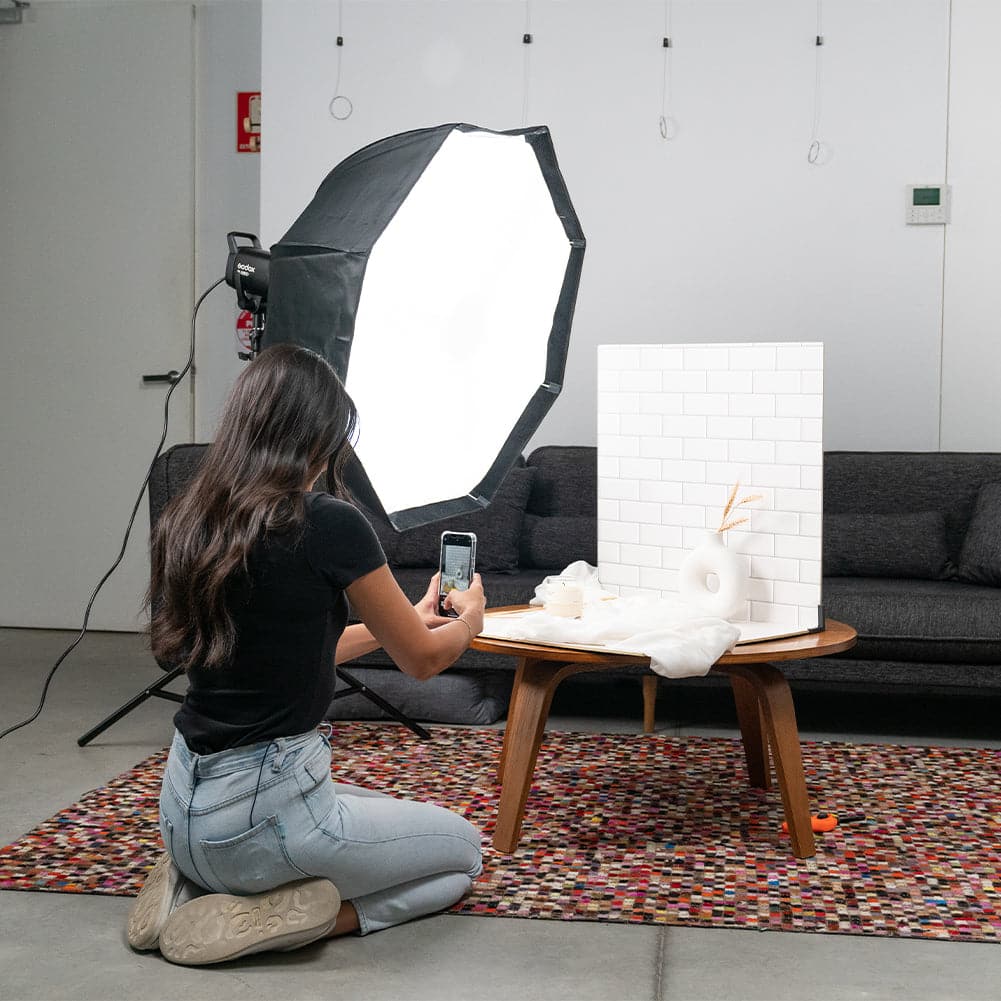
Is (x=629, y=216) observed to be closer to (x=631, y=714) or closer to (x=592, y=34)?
(x=592, y=34)

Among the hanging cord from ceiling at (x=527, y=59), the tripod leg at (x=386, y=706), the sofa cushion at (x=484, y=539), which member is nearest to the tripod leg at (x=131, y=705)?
the tripod leg at (x=386, y=706)

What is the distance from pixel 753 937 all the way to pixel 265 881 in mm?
727

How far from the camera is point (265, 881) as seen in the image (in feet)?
5.77

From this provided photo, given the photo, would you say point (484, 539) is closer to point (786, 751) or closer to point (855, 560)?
point (855, 560)

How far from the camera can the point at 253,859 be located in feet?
5.71

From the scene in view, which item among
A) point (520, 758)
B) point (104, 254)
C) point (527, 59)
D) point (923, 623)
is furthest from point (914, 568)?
point (104, 254)

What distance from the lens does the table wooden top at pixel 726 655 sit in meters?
2.14

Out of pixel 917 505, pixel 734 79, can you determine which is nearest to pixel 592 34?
pixel 734 79

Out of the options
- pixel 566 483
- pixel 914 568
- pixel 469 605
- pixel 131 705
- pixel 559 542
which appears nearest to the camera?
pixel 469 605

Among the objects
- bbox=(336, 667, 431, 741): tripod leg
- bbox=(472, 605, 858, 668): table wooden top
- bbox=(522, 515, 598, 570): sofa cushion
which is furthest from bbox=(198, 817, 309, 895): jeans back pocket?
bbox=(522, 515, 598, 570): sofa cushion

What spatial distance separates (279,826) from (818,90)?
3171 mm

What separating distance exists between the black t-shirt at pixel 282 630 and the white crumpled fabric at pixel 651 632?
56cm

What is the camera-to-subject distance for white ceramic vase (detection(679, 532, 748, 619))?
2383 mm

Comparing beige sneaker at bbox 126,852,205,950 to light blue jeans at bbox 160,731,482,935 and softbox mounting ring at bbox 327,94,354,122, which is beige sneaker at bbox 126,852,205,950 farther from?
softbox mounting ring at bbox 327,94,354,122
